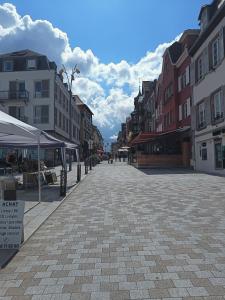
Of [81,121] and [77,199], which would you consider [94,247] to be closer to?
[77,199]

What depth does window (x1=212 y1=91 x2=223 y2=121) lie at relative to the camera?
23.3 meters

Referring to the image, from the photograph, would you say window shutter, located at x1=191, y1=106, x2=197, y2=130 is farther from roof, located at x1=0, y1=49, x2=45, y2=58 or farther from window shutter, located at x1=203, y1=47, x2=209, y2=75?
roof, located at x1=0, y1=49, x2=45, y2=58

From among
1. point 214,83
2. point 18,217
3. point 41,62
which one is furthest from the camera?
point 41,62

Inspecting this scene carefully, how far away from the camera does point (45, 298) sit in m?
4.10

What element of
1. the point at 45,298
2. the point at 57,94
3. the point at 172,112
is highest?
the point at 57,94

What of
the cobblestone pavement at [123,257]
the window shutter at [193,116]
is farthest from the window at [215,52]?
the cobblestone pavement at [123,257]

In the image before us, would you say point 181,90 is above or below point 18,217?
above

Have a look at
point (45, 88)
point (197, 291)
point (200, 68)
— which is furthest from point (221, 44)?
point (45, 88)

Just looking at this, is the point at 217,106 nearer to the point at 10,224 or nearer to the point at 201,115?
the point at 201,115

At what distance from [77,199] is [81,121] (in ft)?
234

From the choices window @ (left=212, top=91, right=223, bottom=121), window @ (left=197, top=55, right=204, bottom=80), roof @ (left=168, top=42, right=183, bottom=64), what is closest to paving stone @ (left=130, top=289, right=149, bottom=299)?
window @ (left=212, top=91, right=223, bottom=121)

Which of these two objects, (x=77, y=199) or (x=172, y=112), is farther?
(x=172, y=112)

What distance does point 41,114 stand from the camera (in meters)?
46.1

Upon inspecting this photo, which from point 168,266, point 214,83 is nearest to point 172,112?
point 214,83
